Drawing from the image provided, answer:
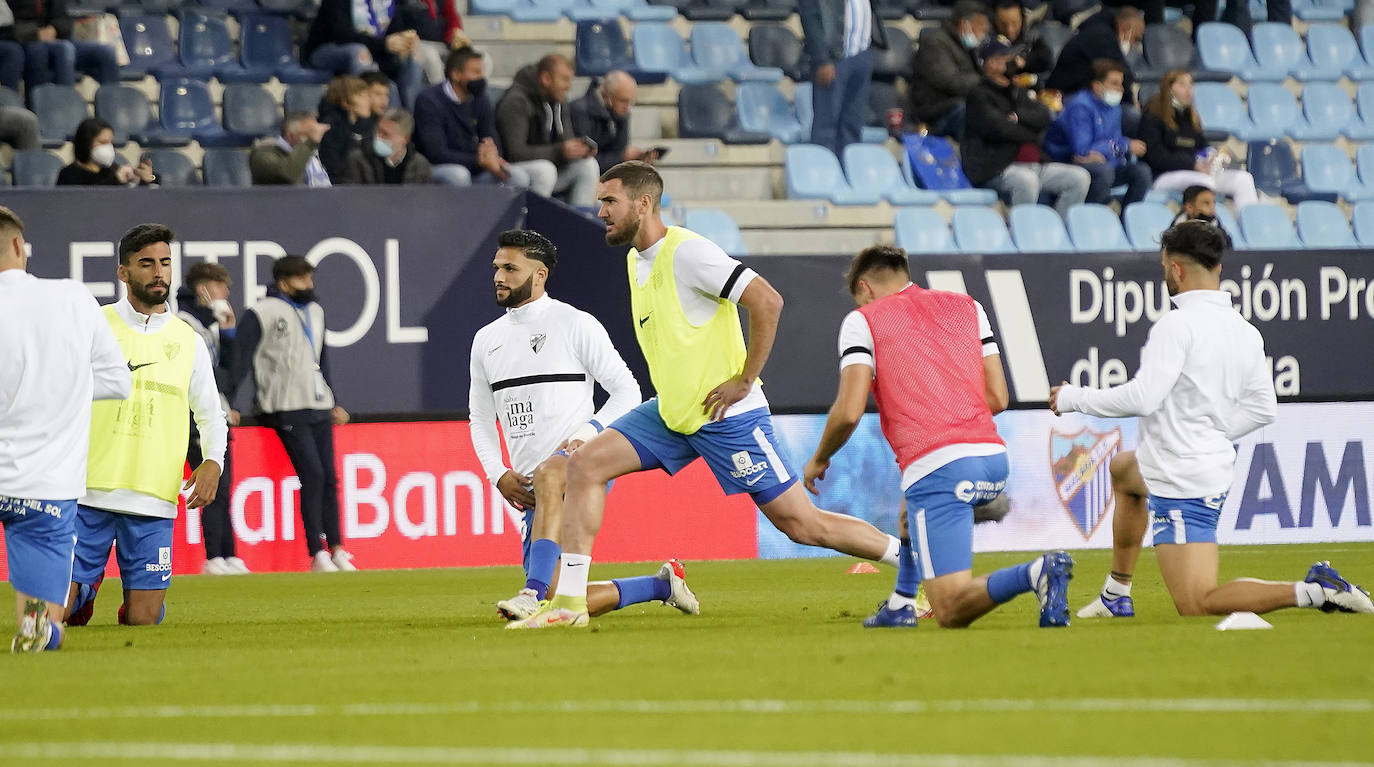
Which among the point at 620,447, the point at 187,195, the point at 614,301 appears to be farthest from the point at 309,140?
the point at 620,447

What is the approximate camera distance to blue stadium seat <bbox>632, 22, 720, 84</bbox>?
19.4 metres

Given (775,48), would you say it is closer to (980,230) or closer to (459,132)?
(980,230)

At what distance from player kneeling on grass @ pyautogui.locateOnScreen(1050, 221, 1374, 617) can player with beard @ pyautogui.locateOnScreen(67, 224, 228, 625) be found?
4.30 meters

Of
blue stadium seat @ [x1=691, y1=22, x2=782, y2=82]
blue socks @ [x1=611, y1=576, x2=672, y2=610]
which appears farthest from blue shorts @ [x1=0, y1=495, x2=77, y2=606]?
blue stadium seat @ [x1=691, y1=22, x2=782, y2=82]

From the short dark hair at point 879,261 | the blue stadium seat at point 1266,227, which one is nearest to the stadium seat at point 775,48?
the blue stadium seat at point 1266,227

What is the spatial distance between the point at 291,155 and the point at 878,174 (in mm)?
6076

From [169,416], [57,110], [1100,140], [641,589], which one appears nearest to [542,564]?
[641,589]

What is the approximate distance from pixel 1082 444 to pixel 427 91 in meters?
5.96

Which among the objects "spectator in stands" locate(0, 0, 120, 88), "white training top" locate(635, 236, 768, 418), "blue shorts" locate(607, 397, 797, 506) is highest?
"spectator in stands" locate(0, 0, 120, 88)

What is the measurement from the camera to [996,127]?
728 inches

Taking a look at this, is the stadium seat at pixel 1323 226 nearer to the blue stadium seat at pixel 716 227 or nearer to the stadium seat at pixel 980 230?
the stadium seat at pixel 980 230

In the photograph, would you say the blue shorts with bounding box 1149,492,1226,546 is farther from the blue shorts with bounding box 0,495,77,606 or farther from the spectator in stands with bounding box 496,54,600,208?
the spectator in stands with bounding box 496,54,600,208

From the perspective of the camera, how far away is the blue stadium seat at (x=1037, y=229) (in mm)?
18391

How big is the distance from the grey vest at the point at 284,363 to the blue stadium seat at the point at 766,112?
6.27 meters
